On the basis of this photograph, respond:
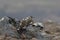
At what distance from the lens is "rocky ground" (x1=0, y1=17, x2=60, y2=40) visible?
1022 inches

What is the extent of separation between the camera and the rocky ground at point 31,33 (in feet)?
85.2

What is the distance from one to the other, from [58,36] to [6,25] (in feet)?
21.7

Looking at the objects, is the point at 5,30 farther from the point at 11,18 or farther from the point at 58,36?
the point at 58,36

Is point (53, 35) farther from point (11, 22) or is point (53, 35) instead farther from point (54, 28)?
point (11, 22)

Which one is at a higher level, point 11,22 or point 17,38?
point 11,22

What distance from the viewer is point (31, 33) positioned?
27844 millimetres

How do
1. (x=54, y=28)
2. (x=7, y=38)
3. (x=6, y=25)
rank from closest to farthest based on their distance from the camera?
(x=7, y=38) → (x=6, y=25) → (x=54, y=28)

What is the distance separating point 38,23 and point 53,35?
244cm

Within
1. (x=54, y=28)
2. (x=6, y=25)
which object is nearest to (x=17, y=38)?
(x=6, y=25)

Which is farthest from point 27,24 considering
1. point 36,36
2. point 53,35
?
point 53,35

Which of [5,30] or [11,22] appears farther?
[11,22]

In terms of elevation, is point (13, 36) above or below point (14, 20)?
below

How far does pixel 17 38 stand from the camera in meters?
26.1

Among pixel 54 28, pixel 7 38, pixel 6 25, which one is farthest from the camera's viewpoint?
pixel 54 28
